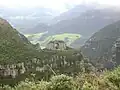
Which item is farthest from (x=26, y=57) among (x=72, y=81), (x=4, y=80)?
(x=72, y=81)

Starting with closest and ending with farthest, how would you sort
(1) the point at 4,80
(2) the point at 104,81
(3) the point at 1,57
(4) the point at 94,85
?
(4) the point at 94,85
(2) the point at 104,81
(1) the point at 4,80
(3) the point at 1,57

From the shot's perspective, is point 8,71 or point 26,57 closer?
point 8,71

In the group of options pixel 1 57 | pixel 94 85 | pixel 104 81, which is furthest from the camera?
pixel 1 57

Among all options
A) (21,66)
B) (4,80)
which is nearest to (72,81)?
(4,80)

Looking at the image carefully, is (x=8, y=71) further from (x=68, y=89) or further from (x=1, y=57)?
(x=68, y=89)

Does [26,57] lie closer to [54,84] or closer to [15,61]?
[15,61]

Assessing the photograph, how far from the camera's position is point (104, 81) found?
32.0 metres

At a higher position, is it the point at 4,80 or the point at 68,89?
the point at 68,89

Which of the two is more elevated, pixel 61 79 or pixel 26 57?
pixel 61 79

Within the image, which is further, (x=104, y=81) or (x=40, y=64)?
(x=40, y=64)

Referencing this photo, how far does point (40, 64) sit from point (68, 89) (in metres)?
167

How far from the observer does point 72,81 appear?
32.5 m

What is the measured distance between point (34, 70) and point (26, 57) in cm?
954

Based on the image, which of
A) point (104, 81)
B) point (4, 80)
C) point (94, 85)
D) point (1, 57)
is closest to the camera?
point (94, 85)
